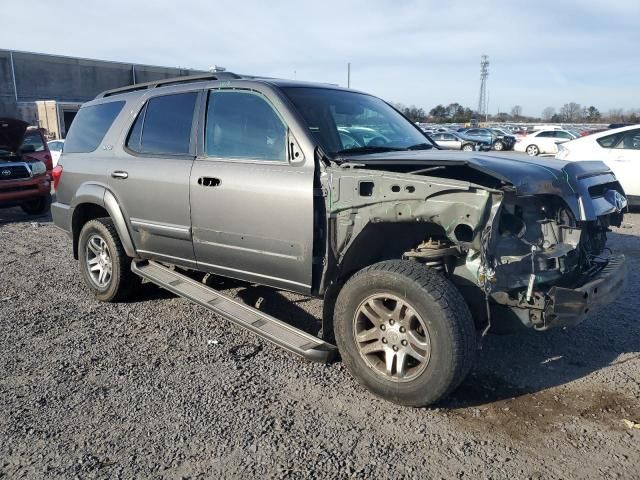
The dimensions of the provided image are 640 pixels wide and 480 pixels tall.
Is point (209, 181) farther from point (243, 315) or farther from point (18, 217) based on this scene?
point (18, 217)

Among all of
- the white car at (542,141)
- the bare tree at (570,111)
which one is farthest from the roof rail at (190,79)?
the bare tree at (570,111)

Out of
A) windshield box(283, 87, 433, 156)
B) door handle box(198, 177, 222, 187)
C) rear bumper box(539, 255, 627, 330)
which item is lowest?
rear bumper box(539, 255, 627, 330)

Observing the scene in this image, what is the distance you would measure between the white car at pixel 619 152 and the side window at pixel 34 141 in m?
10.4

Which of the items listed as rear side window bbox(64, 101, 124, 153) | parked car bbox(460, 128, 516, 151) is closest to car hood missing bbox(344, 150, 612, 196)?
rear side window bbox(64, 101, 124, 153)

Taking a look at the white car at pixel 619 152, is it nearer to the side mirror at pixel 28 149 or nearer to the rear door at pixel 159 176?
the rear door at pixel 159 176

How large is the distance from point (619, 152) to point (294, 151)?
785 cm

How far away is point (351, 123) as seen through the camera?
163 inches

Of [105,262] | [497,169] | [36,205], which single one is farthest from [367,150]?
[36,205]

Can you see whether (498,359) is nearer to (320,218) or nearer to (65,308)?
(320,218)

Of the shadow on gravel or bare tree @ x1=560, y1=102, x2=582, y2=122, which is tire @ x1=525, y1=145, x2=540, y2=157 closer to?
the shadow on gravel

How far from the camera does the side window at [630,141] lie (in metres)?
9.31

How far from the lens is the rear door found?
14.2ft

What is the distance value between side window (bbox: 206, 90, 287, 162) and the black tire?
809 cm

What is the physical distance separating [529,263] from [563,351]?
52.5 inches
